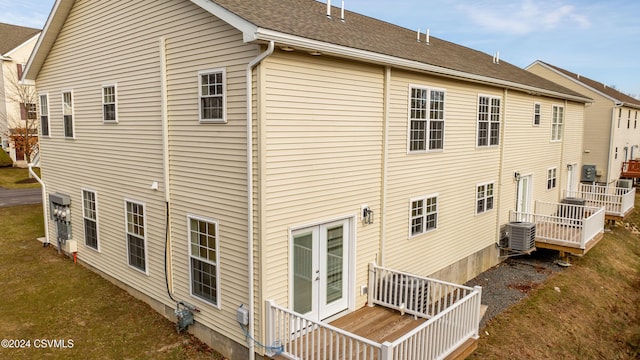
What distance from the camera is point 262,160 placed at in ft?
22.6

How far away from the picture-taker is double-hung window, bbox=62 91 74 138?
484 inches

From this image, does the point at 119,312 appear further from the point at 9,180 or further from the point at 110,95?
the point at 9,180

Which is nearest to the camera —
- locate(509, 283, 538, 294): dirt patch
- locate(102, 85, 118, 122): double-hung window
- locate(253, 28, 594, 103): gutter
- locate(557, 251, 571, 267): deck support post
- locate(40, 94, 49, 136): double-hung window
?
locate(253, 28, 594, 103): gutter

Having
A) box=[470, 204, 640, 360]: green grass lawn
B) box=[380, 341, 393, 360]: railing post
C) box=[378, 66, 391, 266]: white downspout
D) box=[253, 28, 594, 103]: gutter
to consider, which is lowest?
box=[470, 204, 640, 360]: green grass lawn

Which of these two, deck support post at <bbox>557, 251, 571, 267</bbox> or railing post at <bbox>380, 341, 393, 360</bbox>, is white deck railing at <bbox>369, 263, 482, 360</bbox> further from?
deck support post at <bbox>557, 251, 571, 267</bbox>

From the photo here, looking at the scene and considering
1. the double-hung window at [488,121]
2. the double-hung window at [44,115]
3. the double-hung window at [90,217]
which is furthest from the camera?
the double-hung window at [44,115]

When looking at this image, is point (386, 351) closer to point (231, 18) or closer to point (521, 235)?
point (231, 18)

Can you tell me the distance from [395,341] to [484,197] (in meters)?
9.35

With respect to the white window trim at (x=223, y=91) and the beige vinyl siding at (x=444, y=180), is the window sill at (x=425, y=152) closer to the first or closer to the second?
the beige vinyl siding at (x=444, y=180)

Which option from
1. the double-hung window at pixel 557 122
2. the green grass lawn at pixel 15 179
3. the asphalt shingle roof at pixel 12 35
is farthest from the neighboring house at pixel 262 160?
the asphalt shingle roof at pixel 12 35

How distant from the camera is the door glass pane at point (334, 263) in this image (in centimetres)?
850

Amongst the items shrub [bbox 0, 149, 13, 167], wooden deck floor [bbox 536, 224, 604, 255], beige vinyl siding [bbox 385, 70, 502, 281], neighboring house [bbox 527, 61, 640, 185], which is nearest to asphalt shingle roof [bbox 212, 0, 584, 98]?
beige vinyl siding [bbox 385, 70, 502, 281]

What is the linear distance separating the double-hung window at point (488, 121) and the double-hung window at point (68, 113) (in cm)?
1268

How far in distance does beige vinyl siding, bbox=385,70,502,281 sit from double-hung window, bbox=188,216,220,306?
4138mm
